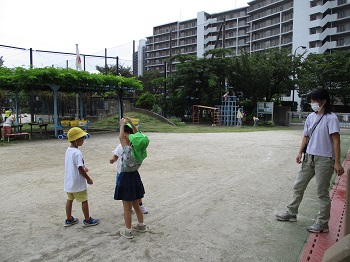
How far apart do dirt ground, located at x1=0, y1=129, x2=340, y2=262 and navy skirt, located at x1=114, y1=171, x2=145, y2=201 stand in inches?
20.4

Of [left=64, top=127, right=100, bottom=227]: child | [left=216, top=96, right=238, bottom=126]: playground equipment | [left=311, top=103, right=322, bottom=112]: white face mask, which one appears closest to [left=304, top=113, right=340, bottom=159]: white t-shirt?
[left=311, top=103, right=322, bottom=112]: white face mask

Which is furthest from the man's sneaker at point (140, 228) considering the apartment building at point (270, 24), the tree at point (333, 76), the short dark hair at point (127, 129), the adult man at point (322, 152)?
the apartment building at point (270, 24)

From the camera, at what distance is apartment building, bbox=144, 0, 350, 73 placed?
54906 millimetres

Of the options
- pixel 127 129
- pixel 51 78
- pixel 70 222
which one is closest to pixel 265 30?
pixel 51 78

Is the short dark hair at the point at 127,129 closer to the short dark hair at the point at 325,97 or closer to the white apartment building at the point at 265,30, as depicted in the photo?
the short dark hair at the point at 325,97

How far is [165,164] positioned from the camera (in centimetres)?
872

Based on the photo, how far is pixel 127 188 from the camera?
3840 mm

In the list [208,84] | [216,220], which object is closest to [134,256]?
[216,220]

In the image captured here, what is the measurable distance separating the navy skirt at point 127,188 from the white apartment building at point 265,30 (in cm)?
3207

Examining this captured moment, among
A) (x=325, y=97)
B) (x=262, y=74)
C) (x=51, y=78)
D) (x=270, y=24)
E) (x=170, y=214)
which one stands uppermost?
(x=270, y=24)

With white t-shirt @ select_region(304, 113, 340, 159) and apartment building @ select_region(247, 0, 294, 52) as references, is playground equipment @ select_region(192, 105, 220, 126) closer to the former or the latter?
white t-shirt @ select_region(304, 113, 340, 159)

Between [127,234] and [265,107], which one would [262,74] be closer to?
[265,107]

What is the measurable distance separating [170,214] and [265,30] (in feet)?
239

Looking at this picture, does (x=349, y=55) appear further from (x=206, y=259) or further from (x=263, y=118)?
(x=206, y=259)
